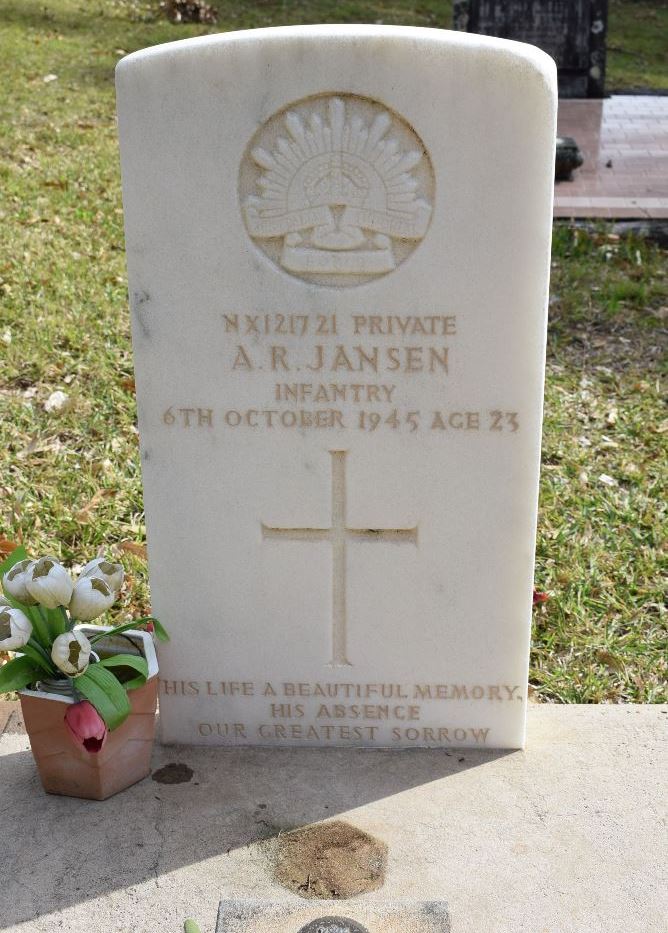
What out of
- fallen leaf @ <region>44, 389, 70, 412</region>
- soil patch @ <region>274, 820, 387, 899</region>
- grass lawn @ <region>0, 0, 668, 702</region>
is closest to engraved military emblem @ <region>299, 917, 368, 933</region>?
soil patch @ <region>274, 820, 387, 899</region>

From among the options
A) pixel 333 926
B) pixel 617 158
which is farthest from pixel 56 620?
pixel 617 158

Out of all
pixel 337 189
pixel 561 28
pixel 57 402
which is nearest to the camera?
pixel 337 189

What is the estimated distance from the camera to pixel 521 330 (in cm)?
224

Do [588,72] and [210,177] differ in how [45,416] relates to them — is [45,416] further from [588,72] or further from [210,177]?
[588,72]

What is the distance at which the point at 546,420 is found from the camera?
14.1 ft

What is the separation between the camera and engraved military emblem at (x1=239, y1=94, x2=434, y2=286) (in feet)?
7.00

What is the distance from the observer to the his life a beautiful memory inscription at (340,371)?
6.95ft

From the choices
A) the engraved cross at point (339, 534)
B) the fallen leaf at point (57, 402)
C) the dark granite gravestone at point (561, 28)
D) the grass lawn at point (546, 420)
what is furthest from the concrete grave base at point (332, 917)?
the dark granite gravestone at point (561, 28)

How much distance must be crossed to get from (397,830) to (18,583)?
96 centimetres

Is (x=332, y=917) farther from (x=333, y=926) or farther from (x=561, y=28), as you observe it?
(x=561, y=28)

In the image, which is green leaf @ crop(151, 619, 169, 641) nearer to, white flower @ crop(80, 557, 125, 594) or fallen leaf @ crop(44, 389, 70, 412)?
white flower @ crop(80, 557, 125, 594)

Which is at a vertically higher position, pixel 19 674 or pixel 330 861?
pixel 19 674

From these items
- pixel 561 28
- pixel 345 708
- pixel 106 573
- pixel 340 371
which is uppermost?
pixel 561 28

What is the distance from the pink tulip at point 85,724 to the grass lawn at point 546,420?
41.2 inches
